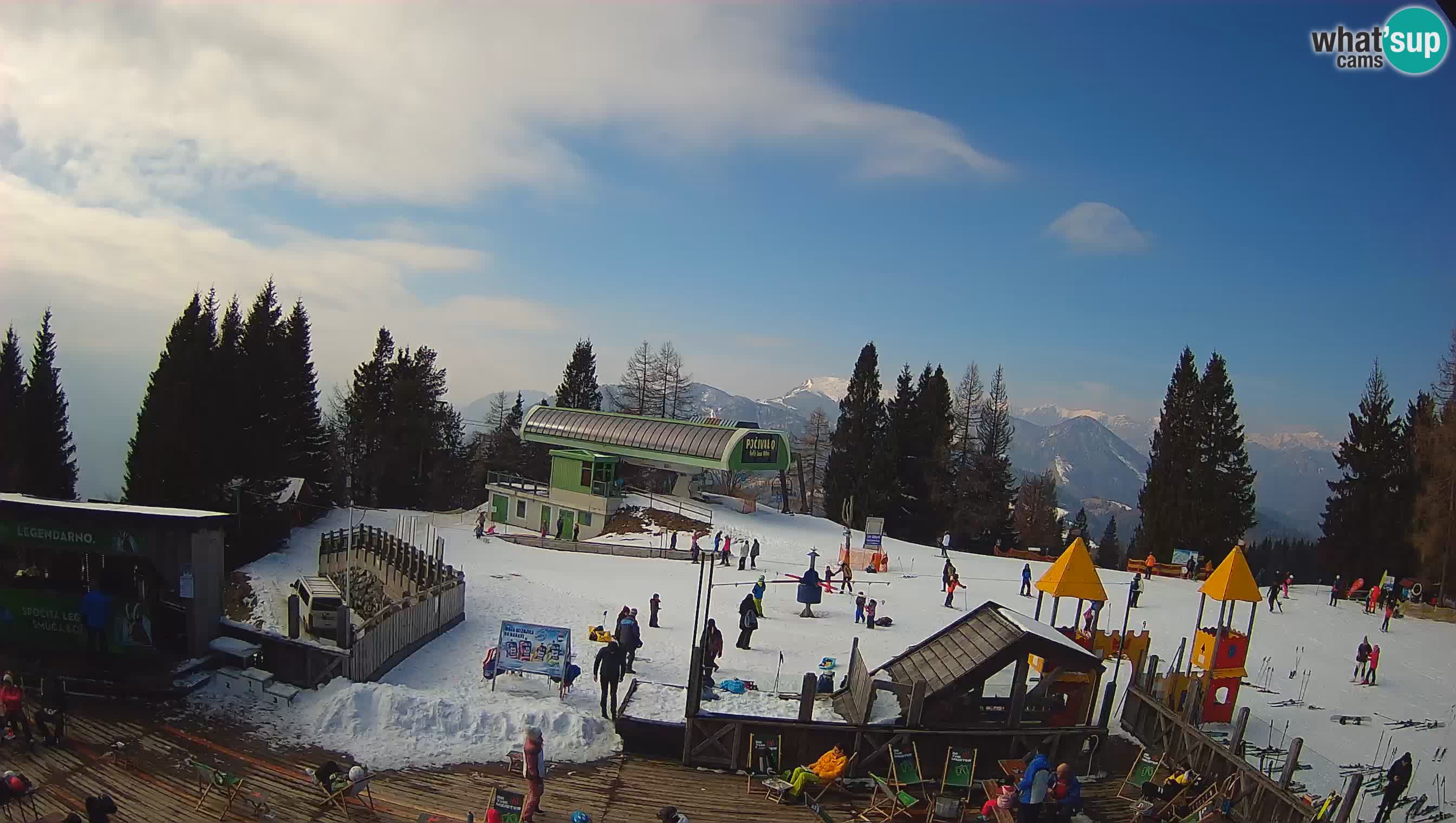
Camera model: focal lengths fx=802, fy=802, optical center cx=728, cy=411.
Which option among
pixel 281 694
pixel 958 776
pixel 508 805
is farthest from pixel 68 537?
pixel 958 776

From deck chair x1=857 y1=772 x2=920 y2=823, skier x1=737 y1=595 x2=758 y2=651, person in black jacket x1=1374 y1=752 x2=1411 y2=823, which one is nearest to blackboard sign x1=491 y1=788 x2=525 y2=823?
deck chair x1=857 y1=772 x2=920 y2=823

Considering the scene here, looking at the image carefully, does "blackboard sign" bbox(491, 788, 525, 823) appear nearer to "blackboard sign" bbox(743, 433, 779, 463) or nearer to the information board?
the information board

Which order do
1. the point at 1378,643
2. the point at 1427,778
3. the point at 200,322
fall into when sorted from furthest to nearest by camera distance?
1. the point at 200,322
2. the point at 1378,643
3. the point at 1427,778

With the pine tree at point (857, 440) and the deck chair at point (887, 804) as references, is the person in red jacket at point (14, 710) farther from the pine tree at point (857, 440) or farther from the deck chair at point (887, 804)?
the pine tree at point (857, 440)

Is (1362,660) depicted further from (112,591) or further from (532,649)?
(112,591)

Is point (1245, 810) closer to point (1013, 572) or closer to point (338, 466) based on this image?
point (1013, 572)

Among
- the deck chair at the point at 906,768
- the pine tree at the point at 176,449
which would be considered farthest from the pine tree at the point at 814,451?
the deck chair at the point at 906,768

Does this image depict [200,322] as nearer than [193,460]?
No

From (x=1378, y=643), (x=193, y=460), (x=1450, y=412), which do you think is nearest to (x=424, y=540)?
(x=193, y=460)
